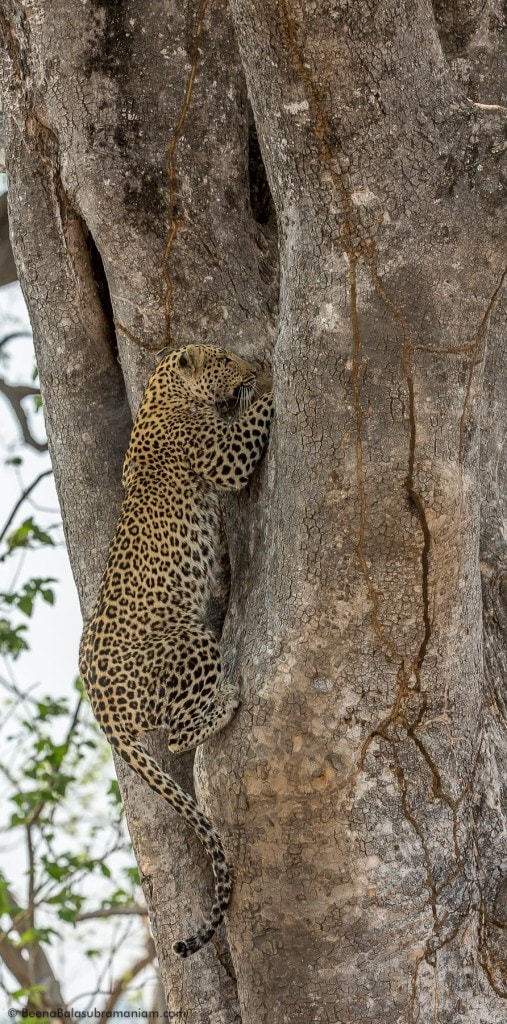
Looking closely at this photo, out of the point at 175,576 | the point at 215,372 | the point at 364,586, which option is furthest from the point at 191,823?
the point at 215,372

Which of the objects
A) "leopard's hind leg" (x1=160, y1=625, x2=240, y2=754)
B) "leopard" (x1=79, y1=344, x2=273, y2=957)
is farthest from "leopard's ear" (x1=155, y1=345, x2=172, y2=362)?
"leopard's hind leg" (x1=160, y1=625, x2=240, y2=754)

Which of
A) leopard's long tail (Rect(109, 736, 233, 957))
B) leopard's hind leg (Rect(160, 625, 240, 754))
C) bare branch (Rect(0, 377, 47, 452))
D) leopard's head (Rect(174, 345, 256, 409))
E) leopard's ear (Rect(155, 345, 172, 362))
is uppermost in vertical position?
bare branch (Rect(0, 377, 47, 452))

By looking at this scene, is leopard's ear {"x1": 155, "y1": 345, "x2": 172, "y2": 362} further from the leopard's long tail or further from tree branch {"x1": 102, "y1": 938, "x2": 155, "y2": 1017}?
tree branch {"x1": 102, "y1": 938, "x2": 155, "y2": 1017}

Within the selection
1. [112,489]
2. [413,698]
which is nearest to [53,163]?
[112,489]

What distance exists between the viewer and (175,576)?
179 inches

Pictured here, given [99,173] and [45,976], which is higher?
[99,173]

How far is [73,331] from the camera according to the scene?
16.4ft

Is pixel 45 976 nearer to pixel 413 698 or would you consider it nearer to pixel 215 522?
pixel 215 522

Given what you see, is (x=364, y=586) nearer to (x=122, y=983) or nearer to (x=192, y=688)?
(x=192, y=688)

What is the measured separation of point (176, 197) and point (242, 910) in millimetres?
2712

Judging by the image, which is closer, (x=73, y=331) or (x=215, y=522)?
(x=215, y=522)

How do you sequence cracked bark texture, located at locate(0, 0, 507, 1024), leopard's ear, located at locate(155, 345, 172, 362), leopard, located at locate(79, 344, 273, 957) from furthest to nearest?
1. leopard's ear, located at locate(155, 345, 172, 362)
2. leopard, located at locate(79, 344, 273, 957)
3. cracked bark texture, located at locate(0, 0, 507, 1024)

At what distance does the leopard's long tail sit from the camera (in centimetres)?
387

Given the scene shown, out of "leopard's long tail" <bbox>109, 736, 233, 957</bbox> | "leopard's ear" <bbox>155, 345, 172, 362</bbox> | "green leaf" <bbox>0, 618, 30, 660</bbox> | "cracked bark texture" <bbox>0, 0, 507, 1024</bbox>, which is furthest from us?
"green leaf" <bbox>0, 618, 30, 660</bbox>
